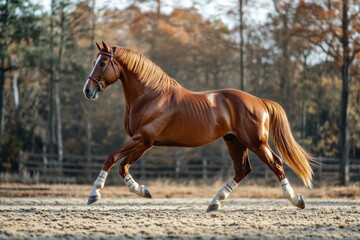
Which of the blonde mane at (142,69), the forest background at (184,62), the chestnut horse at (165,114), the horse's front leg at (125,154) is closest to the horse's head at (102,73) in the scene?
the chestnut horse at (165,114)

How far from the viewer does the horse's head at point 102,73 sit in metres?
9.03

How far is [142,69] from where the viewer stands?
9.37 m

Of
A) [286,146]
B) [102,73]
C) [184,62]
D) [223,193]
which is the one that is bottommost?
[223,193]

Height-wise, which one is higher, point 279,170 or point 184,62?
point 184,62

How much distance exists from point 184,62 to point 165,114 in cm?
2429

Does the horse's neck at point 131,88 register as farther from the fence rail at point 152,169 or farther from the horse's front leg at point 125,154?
the fence rail at point 152,169

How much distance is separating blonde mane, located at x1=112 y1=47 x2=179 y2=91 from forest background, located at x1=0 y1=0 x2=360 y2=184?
41.8 feet

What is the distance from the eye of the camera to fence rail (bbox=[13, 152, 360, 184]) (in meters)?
23.8

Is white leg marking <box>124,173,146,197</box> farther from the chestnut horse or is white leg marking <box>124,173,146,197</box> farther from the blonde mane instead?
the blonde mane

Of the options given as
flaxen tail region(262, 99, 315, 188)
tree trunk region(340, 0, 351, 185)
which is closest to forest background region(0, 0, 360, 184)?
tree trunk region(340, 0, 351, 185)

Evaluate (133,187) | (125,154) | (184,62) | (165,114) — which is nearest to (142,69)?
(165,114)

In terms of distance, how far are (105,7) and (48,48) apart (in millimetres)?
3825

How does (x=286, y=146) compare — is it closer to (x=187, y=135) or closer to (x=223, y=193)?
(x=223, y=193)

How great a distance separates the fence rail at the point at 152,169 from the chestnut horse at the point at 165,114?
544 inches
